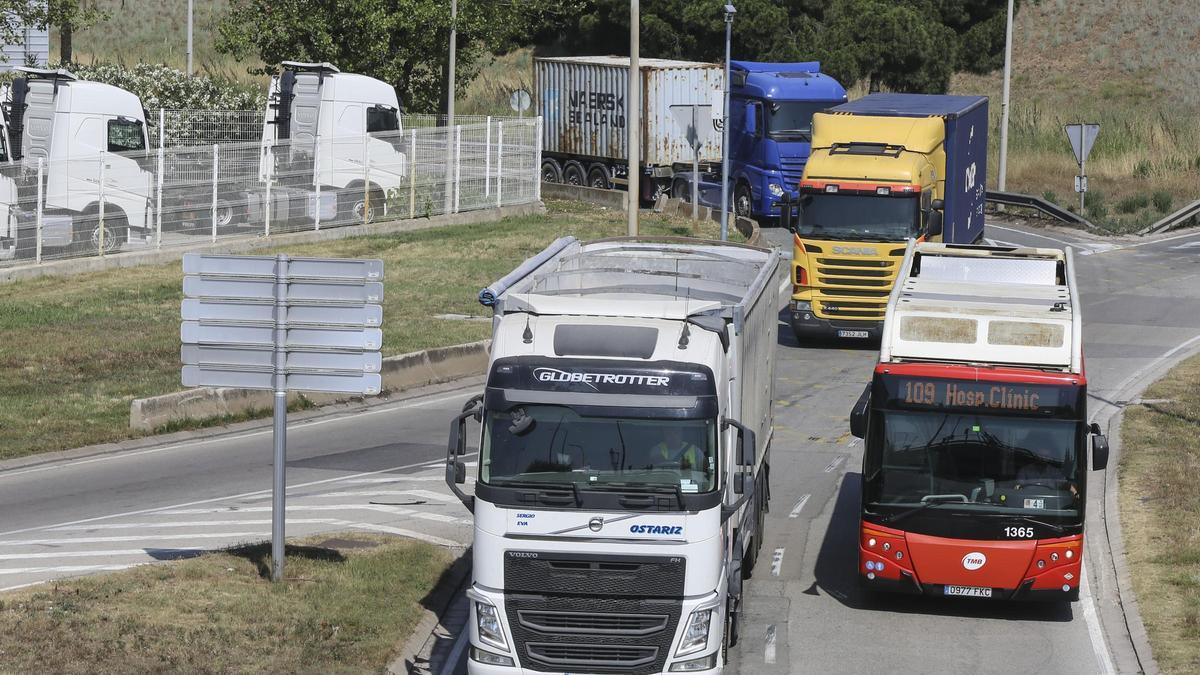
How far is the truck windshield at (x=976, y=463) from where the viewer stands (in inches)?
542

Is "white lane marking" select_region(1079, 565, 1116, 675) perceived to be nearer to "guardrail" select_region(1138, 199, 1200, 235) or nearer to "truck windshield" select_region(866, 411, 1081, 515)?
"truck windshield" select_region(866, 411, 1081, 515)

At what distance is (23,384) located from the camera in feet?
74.9

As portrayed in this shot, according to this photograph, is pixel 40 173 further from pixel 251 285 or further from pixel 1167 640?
pixel 1167 640

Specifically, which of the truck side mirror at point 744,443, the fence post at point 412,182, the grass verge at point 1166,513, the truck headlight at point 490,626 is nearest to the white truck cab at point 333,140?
the fence post at point 412,182

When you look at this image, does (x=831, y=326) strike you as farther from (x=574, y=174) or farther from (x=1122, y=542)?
(x=574, y=174)

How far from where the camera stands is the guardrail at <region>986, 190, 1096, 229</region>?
4616 cm

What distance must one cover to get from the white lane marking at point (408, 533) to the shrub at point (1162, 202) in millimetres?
38209

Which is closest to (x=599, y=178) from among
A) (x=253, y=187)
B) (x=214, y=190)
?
(x=253, y=187)

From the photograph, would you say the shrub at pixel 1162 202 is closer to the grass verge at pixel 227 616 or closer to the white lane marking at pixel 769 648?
the white lane marking at pixel 769 648

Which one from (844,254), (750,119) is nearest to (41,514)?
(844,254)

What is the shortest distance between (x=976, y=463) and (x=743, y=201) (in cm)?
3059

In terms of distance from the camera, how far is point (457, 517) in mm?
17359

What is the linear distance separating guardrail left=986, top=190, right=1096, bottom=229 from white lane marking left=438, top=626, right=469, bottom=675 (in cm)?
3647

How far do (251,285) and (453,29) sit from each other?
3560 centimetres
